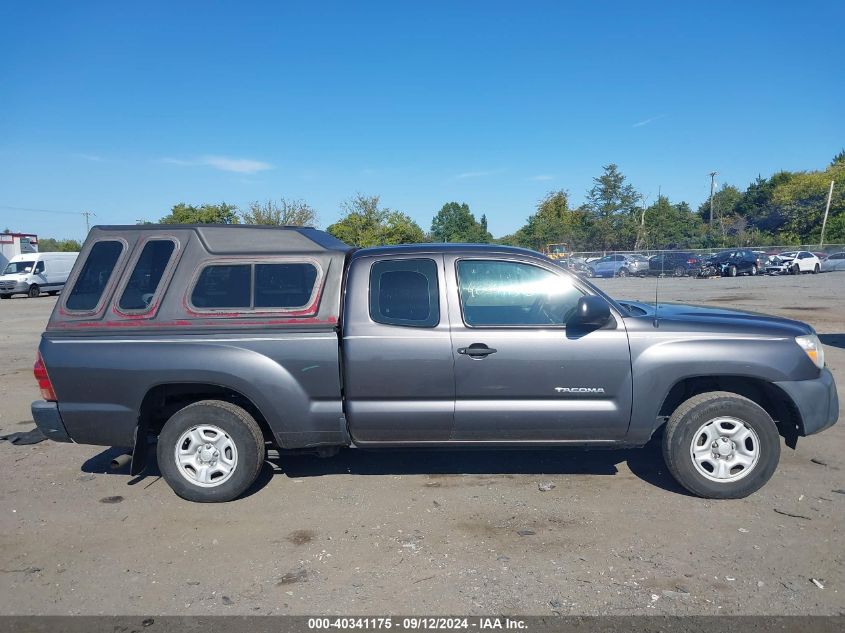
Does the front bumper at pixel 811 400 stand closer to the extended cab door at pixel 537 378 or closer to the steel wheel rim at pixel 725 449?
the steel wheel rim at pixel 725 449

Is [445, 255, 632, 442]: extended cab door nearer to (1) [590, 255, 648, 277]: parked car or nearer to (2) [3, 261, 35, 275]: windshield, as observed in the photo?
(2) [3, 261, 35, 275]: windshield

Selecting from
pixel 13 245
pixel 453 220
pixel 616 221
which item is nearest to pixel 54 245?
pixel 13 245

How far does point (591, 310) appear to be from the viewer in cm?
418

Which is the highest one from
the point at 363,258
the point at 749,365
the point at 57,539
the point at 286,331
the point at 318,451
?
the point at 363,258

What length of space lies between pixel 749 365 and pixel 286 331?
324 centimetres

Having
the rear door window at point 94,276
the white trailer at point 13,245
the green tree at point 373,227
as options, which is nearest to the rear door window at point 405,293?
the rear door window at point 94,276

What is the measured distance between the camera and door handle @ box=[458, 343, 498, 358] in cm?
434

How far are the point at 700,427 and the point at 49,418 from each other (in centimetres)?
467

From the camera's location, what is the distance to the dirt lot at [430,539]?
3344 mm

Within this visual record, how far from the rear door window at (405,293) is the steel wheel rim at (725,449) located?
6.79ft

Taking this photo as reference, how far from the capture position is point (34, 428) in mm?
6684

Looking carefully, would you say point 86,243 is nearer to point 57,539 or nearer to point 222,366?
point 222,366

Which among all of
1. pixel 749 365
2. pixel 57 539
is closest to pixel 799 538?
pixel 749 365

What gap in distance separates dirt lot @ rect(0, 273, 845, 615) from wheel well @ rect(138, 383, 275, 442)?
1.79 ft
